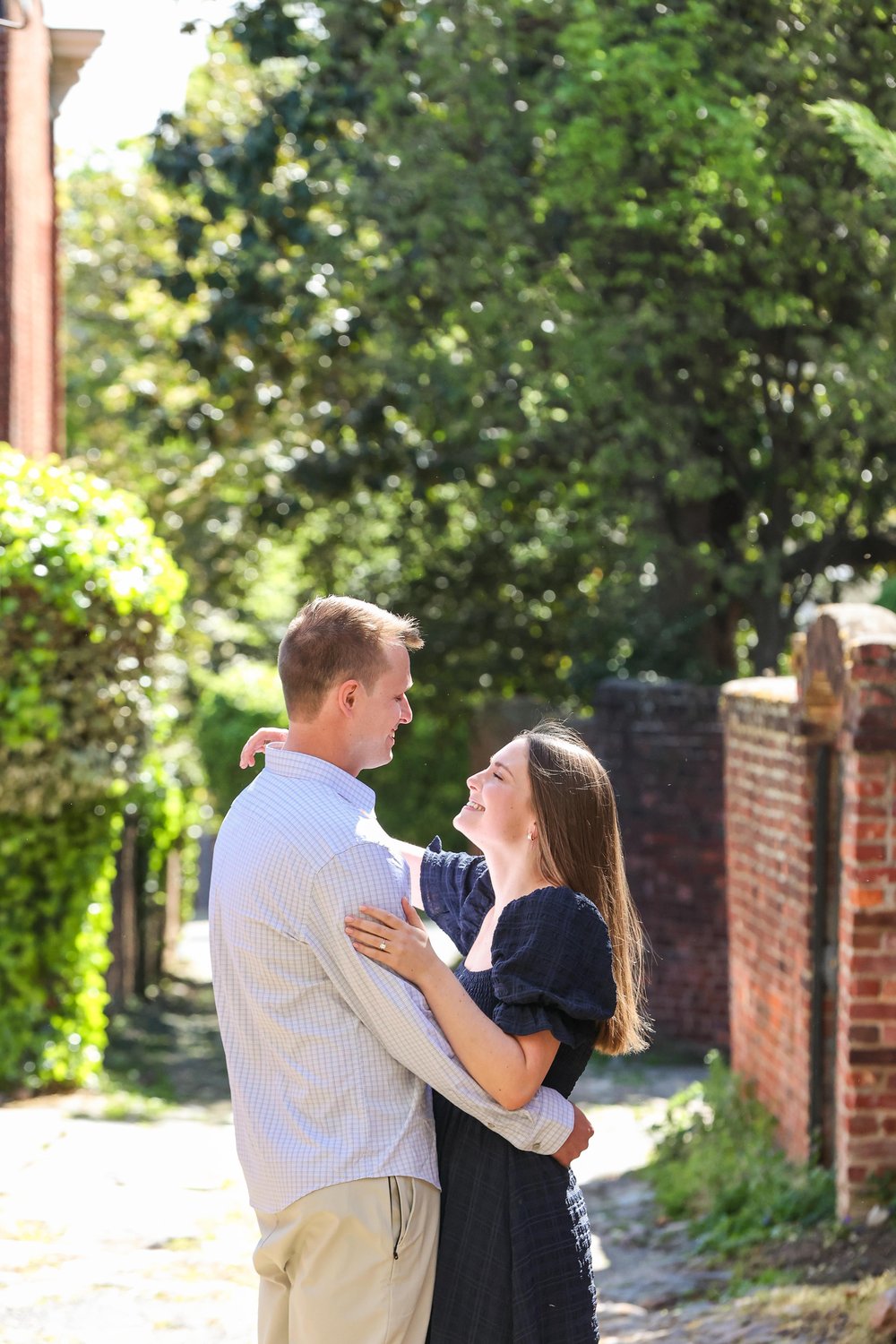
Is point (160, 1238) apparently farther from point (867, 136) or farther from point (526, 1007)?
point (867, 136)

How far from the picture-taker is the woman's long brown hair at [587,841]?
292 centimetres

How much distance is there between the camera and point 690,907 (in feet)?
40.4

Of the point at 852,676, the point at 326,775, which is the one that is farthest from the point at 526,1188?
the point at 852,676

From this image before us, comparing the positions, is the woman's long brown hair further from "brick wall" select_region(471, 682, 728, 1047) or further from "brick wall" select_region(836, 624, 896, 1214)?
"brick wall" select_region(471, 682, 728, 1047)

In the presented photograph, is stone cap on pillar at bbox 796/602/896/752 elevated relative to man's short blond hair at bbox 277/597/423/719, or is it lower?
lower

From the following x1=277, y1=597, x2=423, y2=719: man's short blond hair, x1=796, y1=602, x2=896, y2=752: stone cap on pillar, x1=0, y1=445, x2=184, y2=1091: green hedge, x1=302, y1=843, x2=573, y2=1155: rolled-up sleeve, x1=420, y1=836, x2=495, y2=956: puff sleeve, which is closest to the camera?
x1=302, y1=843, x2=573, y2=1155: rolled-up sleeve

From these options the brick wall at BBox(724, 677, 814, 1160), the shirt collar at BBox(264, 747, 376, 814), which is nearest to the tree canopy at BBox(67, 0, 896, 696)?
the brick wall at BBox(724, 677, 814, 1160)

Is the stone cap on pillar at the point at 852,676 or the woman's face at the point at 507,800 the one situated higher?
the woman's face at the point at 507,800

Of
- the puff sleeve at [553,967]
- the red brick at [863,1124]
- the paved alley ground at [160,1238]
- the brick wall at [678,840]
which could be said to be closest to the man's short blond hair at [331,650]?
the puff sleeve at [553,967]

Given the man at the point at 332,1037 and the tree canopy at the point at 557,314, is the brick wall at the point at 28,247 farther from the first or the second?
the man at the point at 332,1037

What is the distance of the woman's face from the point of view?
2.96m

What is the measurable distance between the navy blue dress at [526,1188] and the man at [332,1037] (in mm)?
68

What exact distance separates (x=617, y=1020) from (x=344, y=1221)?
0.68m

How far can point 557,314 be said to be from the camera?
1231 cm
